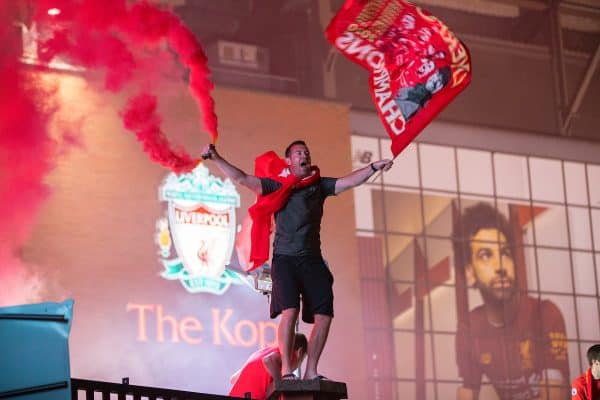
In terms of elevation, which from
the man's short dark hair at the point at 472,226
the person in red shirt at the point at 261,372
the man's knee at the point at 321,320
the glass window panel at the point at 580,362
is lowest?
the person in red shirt at the point at 261,372

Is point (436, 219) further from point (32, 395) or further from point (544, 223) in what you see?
point (32, 395)

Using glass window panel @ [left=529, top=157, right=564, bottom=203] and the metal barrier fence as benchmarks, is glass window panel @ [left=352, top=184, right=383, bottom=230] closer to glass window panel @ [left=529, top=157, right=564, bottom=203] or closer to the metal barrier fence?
glass window panel @ [left=529, top=157, right=564, bottom=203]

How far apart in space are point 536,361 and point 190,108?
572 centimetres

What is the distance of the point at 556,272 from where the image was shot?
674 inches

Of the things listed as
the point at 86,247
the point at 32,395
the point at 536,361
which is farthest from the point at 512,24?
the point at 32,395

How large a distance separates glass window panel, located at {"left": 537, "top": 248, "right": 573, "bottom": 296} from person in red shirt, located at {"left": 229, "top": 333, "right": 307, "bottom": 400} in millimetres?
10200

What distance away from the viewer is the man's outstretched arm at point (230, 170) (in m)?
6.58

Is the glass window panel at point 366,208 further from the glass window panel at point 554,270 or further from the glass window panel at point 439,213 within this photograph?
the glass window panel at point 554,270

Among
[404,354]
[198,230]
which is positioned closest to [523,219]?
[404,354]

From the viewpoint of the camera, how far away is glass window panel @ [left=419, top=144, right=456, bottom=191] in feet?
53.8

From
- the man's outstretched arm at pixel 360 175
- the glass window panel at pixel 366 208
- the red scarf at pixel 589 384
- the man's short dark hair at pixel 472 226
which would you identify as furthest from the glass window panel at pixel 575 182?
the man's outstretched arm at pixel 360 175

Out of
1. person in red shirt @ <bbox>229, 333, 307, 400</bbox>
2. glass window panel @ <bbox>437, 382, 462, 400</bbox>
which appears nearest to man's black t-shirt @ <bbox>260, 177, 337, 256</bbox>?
person in red shirt @ <bbox>229, 333, 307, 400</bbox>

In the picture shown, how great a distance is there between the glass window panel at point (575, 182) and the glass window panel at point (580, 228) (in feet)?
0.46

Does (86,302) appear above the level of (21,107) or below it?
below
